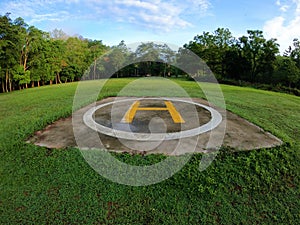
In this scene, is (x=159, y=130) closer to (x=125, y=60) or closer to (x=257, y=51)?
(x=125, y=60)

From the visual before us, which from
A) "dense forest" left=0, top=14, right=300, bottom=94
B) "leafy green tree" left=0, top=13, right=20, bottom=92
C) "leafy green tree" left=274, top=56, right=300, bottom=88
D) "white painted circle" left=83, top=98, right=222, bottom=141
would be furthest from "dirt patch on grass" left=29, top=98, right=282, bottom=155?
"leafy green tree" left=274, top=56, right=300, bottom=88

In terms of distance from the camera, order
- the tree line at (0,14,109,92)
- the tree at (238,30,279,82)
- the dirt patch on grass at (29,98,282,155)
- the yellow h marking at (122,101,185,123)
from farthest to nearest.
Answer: the tree at (238,30,279,82) < the tree line at (0,14,109,92) < the yellow h marking at (122,101,185,123) < the dirt patch on grass at (29,98,282,155)

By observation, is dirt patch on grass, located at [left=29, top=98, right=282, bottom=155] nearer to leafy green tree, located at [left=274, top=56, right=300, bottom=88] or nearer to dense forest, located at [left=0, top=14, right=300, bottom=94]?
dense forest, located at [left=0, top=14, right=300, bottom=94]

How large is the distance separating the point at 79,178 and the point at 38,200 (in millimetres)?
431

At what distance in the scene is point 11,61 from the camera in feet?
47.9

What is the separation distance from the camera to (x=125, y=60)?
1645 cm

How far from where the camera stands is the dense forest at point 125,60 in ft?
51.5

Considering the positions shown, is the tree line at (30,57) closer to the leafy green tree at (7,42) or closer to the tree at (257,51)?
the leafy green tree at (7,42)

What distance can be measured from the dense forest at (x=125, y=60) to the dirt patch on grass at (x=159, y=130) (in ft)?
29.0

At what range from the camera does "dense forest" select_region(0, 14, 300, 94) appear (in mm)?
15703

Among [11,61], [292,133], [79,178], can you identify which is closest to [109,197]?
[79,178]

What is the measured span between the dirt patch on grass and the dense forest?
8826 mm

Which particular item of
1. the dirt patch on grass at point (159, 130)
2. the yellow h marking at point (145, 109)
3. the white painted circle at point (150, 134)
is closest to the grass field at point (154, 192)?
the dirt patch on grass at point (159, 130)

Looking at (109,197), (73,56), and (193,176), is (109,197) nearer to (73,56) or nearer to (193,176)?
(193,176)
